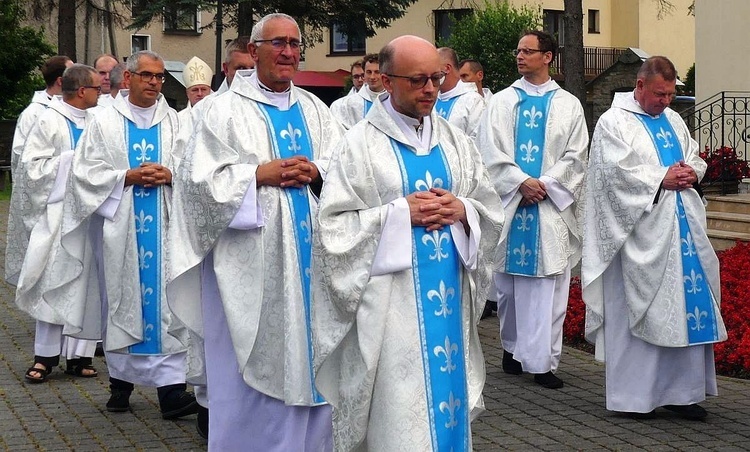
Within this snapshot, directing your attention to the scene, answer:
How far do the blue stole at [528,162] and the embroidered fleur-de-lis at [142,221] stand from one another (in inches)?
102

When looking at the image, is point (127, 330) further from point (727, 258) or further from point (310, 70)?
point (310, 70)

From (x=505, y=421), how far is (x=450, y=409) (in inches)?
99.7

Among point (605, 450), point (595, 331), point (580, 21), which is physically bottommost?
point (605, 450)

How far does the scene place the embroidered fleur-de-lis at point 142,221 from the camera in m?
8.16

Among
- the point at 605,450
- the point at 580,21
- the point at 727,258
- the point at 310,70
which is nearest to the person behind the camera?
the point at 605,450

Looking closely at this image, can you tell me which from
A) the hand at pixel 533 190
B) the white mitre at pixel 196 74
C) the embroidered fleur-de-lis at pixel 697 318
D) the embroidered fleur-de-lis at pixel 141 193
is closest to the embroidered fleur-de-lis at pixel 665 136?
the embroidered fleur-de-lis at pixel 697 318

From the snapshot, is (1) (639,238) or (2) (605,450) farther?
(1) (639,238)

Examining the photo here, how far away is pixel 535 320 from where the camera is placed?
29.8ft

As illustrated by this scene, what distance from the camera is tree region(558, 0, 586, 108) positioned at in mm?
16484

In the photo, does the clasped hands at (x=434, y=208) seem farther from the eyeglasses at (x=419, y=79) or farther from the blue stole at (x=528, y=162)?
the blue stole at (x=528, y=162)

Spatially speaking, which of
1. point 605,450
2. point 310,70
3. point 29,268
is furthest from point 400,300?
point 310,70

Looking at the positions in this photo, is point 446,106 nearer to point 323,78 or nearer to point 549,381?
point 549,381

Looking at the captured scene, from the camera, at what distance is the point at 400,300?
534 centimetres

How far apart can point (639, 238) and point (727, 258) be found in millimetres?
4094
